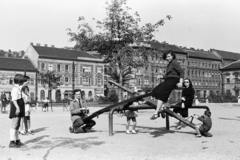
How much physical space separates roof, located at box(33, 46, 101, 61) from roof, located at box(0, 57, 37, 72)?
3.06 m

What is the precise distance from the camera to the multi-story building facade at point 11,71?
6244cm

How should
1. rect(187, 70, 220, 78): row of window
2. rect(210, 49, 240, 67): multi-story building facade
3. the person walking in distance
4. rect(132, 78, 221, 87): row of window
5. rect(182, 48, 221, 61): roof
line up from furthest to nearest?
rect(210, 49, 240, 67): multi-story building facade
rect(187, 70, 220, 78): row of window
rect(182, 48, 221, 61): roof
rect(132, 78, 221, 87): row of window
the person walking in distance

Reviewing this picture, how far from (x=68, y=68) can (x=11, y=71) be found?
12.7 metres

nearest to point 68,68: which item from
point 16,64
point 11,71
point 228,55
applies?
point 16,64

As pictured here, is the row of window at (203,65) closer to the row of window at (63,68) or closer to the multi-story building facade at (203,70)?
the multi-story building facade at (203,70)

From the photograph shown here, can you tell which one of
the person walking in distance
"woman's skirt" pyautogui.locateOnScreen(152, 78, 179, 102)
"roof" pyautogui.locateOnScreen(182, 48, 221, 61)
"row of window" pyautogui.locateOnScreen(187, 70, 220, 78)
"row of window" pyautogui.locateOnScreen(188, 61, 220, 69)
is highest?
"roof" pyautogui.locateOnScreen(182, 48, 221, 61)

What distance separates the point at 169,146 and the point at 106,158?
1794mm

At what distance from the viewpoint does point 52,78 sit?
189ft

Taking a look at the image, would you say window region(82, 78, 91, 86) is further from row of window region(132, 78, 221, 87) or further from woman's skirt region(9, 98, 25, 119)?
woman's skirt region(9, 98, 25, 119)

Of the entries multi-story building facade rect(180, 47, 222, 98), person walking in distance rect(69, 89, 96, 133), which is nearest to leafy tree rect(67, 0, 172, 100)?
person walking in distance rect(69, 89, 96, 133)

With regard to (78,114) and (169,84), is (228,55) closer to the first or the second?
(78,114)

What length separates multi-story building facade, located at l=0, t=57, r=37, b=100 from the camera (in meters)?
62.4

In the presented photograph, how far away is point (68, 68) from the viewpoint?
71688mm

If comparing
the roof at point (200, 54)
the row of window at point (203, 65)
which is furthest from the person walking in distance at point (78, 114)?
the row of window at point (203, 65)
